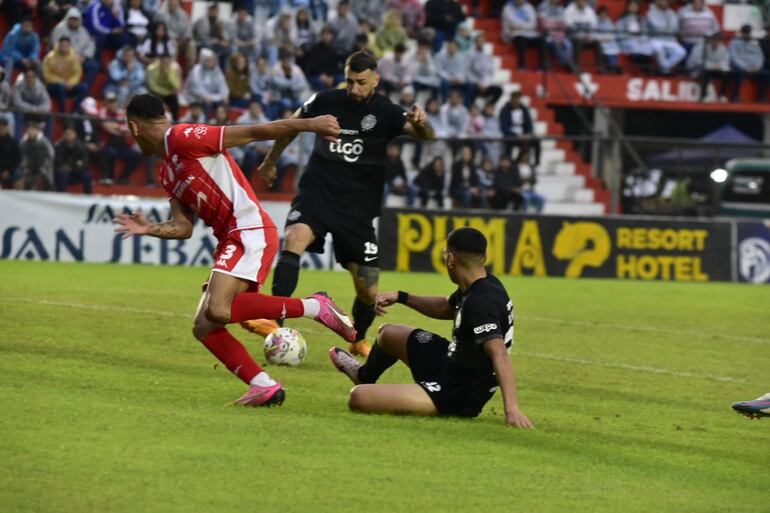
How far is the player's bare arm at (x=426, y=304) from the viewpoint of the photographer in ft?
28.8

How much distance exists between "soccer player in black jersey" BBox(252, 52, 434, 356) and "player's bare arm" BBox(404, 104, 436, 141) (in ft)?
0.08

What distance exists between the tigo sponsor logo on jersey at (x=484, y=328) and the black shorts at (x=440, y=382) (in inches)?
16.6

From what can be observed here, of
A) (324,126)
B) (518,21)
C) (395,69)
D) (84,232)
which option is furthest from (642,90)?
(324,126)

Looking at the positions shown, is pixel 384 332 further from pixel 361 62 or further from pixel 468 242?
pixel 361 62

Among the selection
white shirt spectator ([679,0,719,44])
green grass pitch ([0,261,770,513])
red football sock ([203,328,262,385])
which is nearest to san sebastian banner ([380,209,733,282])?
green grass pitch ([0,261,770,513])

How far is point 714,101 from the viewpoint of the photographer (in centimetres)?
3209

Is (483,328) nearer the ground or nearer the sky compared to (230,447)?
nearer the sky

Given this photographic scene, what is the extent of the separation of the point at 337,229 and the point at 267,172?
0.81 metres

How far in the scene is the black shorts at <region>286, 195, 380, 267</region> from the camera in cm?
1148

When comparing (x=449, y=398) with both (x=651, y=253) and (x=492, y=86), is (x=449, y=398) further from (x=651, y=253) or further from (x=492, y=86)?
(x=492, y=86)

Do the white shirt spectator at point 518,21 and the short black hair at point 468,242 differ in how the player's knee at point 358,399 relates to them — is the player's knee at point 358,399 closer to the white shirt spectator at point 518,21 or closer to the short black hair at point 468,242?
the short black hair at point 468,242

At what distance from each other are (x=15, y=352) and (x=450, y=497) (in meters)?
5.00

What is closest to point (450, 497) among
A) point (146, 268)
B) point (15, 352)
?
point (15, 352)

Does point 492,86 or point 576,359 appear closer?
point 576,359
